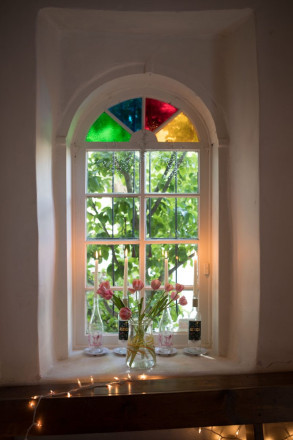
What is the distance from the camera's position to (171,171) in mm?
2285

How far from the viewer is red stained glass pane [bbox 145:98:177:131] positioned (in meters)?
2.28

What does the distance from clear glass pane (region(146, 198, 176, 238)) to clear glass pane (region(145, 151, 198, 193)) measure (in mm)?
64

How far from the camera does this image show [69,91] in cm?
211

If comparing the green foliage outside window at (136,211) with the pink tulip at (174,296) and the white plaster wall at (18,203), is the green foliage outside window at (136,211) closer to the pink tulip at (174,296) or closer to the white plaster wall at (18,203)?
the pink tulip at (174,296)

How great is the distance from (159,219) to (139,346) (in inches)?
26.6

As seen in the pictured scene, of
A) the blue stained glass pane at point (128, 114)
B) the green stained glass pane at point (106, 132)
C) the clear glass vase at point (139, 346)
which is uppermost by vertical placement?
the blue stained glass pane at point (128, 114)

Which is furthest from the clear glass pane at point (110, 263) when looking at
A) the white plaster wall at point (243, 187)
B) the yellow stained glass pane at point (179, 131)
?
the yellow stained glass pane at point (179, 131)

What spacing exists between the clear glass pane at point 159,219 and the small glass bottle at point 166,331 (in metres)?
0.40

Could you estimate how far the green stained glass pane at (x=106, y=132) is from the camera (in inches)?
89.1

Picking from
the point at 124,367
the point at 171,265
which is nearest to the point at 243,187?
the point at 171,265


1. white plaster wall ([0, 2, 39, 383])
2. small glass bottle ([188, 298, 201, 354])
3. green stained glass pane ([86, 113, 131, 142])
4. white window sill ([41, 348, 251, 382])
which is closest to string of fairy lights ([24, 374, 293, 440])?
white window sill ([41, 348, 251, 382])

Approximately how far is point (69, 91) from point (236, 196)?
98cm

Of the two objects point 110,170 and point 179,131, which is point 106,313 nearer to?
point 110,170

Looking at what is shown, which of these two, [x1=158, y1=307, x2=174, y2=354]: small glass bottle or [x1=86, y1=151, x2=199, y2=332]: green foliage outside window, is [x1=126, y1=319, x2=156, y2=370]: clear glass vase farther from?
[x1=86, y1=151, x2=199, y2=332]: green foliage outside window
